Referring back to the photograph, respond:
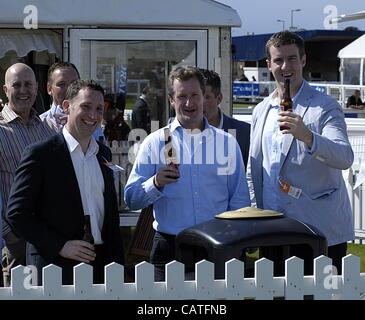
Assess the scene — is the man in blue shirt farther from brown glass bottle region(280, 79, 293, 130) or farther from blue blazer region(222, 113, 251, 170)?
blue blazer region(222, 113, 251, 170)

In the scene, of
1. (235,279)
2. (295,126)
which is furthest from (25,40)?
(235,279)

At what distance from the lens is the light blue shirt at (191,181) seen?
4.84 metres

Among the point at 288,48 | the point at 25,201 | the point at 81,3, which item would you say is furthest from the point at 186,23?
the point at 25,201

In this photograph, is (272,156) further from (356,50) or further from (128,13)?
(356,50)

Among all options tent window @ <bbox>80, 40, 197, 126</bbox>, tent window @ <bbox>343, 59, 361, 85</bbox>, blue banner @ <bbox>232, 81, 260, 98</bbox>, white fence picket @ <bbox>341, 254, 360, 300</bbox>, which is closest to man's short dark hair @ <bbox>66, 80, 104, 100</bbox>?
white fence picket @ <bbox>341, 254, 360, 300</bbox>

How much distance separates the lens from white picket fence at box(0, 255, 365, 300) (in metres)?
4.20

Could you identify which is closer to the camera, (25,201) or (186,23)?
(25,201)

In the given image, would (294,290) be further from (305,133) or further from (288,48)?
(288,48)

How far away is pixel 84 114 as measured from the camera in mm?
4762

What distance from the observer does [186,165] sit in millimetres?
4852

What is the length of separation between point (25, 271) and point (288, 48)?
1.82 metres

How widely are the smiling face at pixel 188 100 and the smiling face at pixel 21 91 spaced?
1.30 meters

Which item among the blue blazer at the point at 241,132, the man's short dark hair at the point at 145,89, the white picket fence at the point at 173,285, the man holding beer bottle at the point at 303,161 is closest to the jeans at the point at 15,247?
the white picket fence at the point at 173,285

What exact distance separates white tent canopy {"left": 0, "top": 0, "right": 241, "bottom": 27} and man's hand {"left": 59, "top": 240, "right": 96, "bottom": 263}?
440 centimetres
